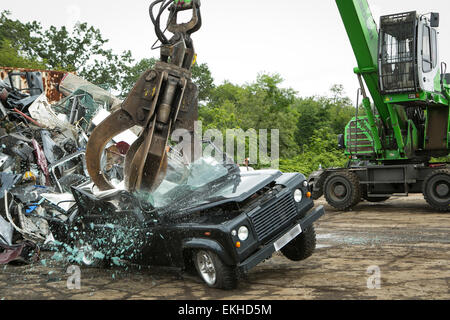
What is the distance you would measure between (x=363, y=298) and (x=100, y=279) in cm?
316

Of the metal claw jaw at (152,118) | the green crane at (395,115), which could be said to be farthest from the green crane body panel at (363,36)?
the metal claw jaw at (152,118)

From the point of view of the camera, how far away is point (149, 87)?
18.8 feet

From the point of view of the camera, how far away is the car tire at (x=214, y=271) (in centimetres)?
502

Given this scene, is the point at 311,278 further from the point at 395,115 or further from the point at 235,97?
the point at 235,97

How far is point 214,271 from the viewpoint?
16.8 ft

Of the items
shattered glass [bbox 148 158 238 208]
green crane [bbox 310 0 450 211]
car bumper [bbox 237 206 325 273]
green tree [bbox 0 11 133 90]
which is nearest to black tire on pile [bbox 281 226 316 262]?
car bumper [bbox 237 206 325 273]

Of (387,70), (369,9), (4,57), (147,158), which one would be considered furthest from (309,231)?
(4,57)

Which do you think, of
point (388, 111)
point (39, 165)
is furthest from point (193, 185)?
point (388, 111)

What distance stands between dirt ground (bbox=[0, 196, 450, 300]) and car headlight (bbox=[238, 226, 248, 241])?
575mm

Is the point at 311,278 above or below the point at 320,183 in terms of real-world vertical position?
below

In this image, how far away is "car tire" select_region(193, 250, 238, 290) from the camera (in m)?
5.02

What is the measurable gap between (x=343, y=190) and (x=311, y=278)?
7.75 m

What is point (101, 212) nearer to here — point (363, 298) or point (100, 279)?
point (100, 279)

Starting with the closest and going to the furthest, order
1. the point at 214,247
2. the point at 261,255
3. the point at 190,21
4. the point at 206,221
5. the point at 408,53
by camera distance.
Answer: the point at 214,247, the point at 261,255, the point at 206,221, the point at 190,21, the point at 408,53
